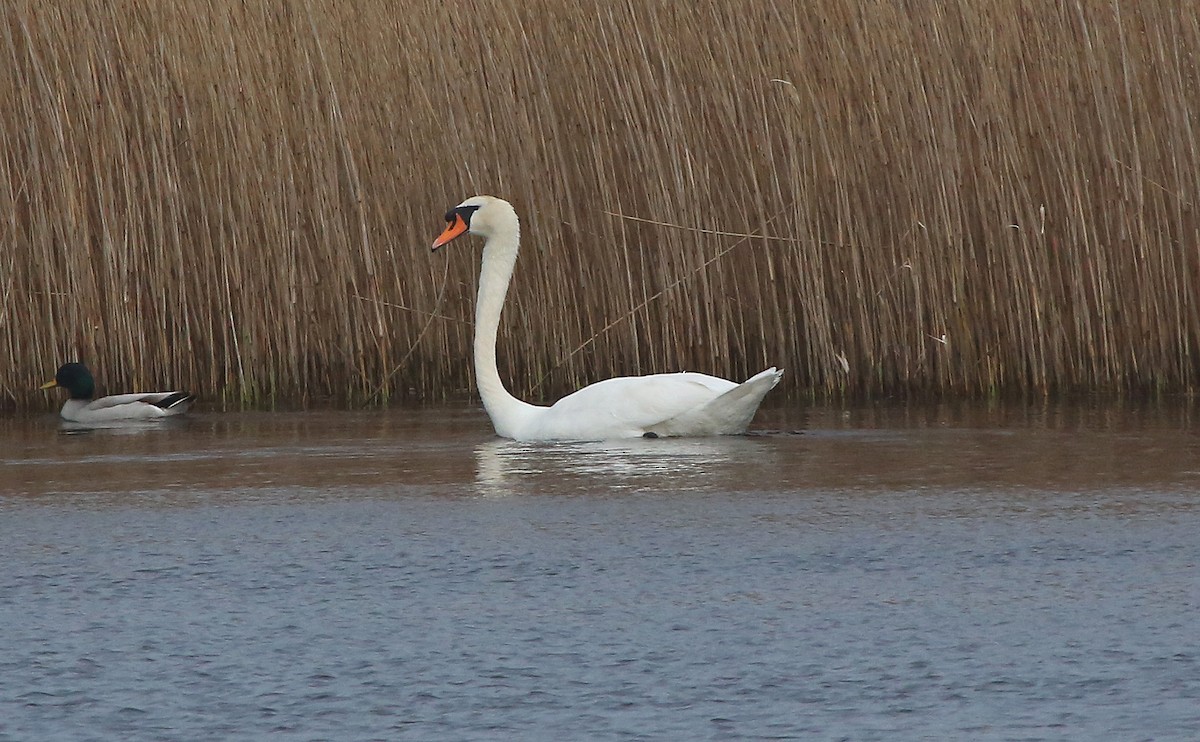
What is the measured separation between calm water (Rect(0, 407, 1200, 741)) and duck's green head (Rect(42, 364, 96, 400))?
223 cm

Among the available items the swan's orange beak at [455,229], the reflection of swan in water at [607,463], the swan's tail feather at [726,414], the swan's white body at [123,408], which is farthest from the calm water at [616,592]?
the swan's white body at [123,408]

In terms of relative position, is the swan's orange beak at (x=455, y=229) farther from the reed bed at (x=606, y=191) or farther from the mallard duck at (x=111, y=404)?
the mallard duck at (x=111, y=404)

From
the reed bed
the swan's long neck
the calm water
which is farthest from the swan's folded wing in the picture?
the reed bed

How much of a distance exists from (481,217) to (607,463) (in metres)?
2.03

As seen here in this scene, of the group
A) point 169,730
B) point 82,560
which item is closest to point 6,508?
point 82,560

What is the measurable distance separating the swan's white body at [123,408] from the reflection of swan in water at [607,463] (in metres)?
2.43

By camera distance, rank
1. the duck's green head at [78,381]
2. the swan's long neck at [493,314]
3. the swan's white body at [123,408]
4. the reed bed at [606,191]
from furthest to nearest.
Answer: the duck's green head at [78,381] < the swan's white body at [123,408] < the reed bed at [606,191] < the swan's long neck at [493,314]

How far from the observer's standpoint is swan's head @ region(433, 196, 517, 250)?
344 inches

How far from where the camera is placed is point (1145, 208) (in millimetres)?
9461

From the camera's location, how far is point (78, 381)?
32.3 ft

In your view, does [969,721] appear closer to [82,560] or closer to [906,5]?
[82,560]

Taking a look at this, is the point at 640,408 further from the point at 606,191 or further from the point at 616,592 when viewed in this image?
the point at 616,592

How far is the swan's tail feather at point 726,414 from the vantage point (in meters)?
7.61

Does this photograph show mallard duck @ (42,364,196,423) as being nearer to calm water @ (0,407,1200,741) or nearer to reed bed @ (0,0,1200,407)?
reed bed @ (0,0,1200,407)
